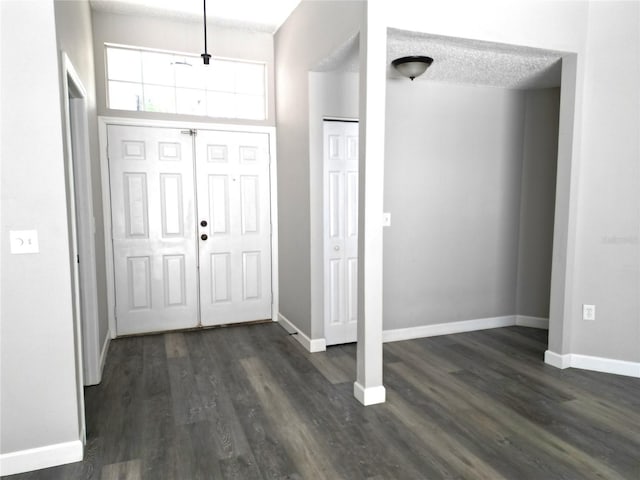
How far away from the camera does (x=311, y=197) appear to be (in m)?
3.70

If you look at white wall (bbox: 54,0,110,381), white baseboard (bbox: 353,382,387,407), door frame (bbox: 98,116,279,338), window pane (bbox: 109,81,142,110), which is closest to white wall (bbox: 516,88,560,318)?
white baseboard (bbox: 353,382,387,407)

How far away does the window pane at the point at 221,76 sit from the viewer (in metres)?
4.33

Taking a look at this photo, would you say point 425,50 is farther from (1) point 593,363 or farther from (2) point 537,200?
(1) point 593,363

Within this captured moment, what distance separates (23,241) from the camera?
2.07 metres

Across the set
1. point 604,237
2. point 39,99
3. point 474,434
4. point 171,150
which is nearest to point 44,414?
point 39,99

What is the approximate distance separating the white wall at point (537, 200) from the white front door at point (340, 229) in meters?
1.83

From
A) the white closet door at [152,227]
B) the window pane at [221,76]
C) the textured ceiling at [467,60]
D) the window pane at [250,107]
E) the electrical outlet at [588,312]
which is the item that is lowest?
the electrical outlet at [588,312]

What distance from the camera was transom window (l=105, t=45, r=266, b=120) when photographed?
4.04 metres

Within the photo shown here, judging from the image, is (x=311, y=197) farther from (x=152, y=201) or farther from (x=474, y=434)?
(x=474, y=434)

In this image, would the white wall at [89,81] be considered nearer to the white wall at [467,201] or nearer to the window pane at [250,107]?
the window pane at [250,107]

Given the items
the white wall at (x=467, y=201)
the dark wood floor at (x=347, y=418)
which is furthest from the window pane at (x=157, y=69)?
the dark wood floor at (x=347, y=418)

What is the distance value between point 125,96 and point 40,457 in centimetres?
313

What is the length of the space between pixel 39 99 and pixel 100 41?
226cm

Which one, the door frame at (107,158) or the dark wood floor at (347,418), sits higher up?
the door frame at (107,158)
